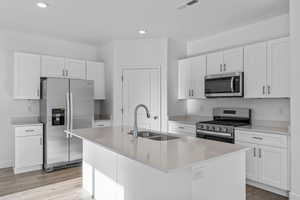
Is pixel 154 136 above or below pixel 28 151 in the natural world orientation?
above

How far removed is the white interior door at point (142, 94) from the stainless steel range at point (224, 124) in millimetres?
1070

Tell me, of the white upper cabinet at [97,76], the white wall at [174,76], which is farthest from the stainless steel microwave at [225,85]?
the white upper cabinet at [97,76]

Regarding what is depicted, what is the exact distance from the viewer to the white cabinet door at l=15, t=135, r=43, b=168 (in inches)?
146

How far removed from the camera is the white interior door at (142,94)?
4.52 m

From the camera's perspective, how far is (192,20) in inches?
139

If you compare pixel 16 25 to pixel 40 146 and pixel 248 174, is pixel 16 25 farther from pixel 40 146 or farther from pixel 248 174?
pixel 248 174

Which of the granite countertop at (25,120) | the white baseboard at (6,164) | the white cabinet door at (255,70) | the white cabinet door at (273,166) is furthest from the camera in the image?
the granite countertop at (25,120)

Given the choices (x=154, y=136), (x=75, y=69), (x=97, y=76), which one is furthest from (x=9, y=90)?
(x=154, y=136)

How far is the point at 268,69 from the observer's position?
3.20 m

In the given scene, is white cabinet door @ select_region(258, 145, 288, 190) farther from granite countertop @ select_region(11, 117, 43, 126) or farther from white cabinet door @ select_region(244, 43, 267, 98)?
granite countertop @ select_region(11, 117, 43, 126)

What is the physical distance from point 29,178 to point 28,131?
2.70ft

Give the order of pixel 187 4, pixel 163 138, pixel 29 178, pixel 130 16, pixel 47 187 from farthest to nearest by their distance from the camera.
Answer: pixel 29 178
pixel 130 16
pixel 47 187
pixel 187 4
pixel 163 138

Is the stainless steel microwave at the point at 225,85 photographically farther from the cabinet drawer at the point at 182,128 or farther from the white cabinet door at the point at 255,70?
the cabinet drawer at the point at 182,128

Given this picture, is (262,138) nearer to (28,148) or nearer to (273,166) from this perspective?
(273,166)
